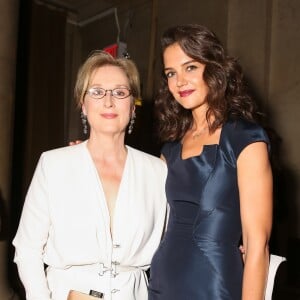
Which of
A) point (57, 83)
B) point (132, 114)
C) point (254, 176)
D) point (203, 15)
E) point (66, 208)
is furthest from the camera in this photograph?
point (57, 83)

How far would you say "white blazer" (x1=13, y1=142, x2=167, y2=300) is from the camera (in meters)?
1.35

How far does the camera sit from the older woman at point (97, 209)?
1354 mm

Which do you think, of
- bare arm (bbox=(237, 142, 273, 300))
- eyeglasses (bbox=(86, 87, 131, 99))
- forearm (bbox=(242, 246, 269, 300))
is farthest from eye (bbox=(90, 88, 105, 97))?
forearm (bbox=(242, 246, 269, 300))

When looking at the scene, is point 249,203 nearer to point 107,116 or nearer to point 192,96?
point 192,96

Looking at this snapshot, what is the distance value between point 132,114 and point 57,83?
11.5ft

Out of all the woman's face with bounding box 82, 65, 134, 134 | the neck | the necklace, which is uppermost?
the woman's face with bounding box 82, 65, 134, 134

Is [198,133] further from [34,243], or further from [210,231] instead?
[34,243]

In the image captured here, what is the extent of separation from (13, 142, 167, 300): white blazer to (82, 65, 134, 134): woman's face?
132mm

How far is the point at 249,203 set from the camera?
125 centimetres

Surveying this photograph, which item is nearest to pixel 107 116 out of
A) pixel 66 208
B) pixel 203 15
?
pixel 66 208

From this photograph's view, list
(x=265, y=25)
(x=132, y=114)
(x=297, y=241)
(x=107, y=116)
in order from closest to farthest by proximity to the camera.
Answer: (x=107, y=116)
(x=132, y=114)
(x=297, y=241)
(x=265, y=25)

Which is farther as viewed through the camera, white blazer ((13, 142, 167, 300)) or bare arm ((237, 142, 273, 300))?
white blazer ((13, 142, 167, 300))

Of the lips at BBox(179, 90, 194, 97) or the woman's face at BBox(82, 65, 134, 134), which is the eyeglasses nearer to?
the woman's face at BBox(82, 65, 134, 134)

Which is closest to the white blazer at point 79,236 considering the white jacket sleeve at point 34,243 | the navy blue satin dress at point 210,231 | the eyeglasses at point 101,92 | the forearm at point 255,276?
the white jacket sleeve at point 34,243
